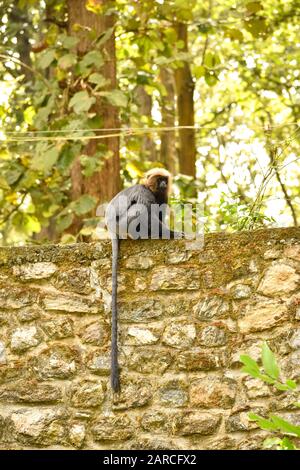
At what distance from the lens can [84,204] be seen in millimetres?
6707

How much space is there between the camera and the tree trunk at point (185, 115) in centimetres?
1063

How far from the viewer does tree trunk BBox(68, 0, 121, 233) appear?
7172 millimetres

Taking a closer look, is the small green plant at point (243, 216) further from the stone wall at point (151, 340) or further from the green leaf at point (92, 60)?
the green leaf at point (92, 60)

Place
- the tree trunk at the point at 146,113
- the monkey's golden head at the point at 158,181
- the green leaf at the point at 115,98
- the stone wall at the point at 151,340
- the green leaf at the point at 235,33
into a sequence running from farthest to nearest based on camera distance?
the tree trunk at the point at 146,113
the green leaf at the point at 235,33
the green leaf at the point at 115,98
the monkey's golden head at the point at 158,181
the stone wall at the point at 151,340

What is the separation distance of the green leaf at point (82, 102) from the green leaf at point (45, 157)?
1.23 ft

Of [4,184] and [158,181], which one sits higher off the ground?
[4,184]

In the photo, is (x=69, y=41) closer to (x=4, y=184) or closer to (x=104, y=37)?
(x=104, y=37)

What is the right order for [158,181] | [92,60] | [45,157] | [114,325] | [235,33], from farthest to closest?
[235,33] → [92,60] → [45,157] → [158,181] → [114,325]

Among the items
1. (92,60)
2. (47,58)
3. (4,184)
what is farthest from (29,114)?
(92,60)

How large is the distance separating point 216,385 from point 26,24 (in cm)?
652

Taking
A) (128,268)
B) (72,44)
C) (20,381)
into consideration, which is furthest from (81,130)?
(20,381)

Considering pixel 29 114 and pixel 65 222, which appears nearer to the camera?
pixel 65 222

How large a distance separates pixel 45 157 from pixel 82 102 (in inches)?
21.7

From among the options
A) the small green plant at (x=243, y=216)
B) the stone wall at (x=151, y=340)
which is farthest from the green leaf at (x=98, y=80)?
the stone wall at (x=151, y=340)
